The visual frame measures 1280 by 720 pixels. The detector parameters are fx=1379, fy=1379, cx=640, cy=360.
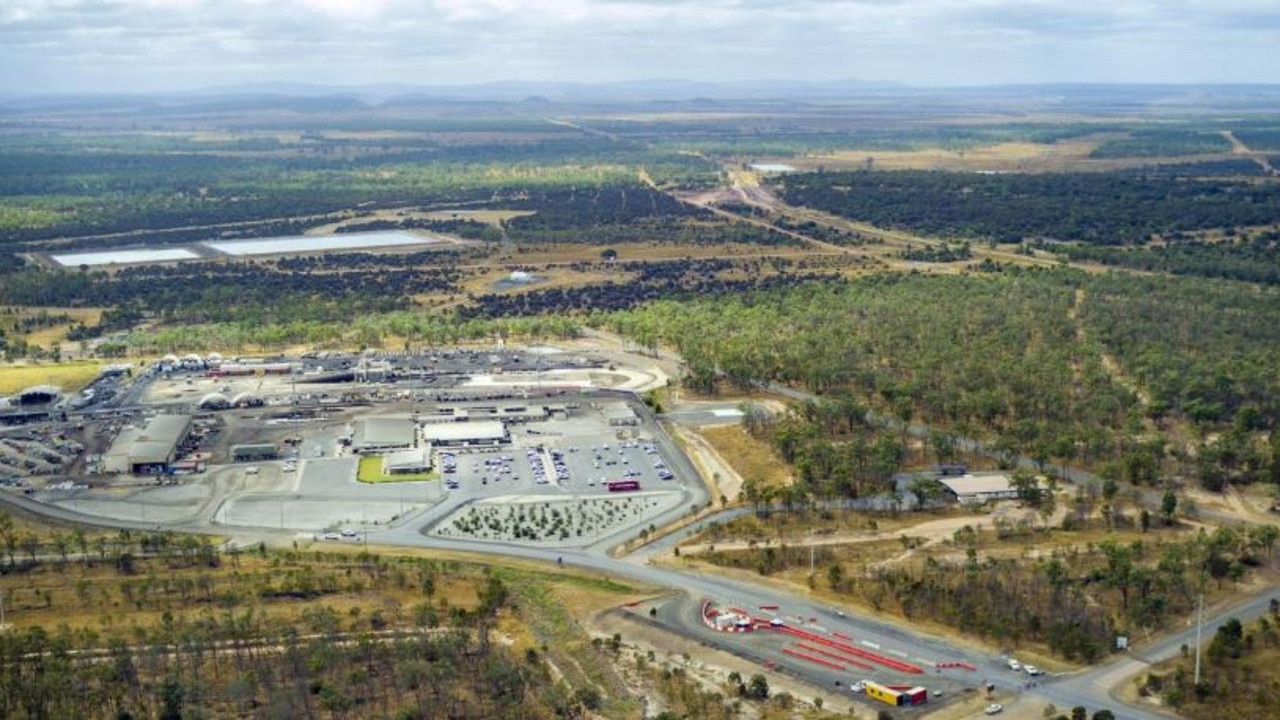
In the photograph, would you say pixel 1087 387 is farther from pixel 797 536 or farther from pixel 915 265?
pixel 915 265

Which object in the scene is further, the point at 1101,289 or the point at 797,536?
the point at 1101,289

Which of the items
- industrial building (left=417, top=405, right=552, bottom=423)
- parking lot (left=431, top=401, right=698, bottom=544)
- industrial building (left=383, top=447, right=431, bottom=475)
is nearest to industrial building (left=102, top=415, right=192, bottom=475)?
industrial building (left=383, top=447, right=431, bottom=475)

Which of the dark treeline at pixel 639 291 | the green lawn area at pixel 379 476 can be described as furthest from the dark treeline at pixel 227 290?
the green lawn area at pixel 379 476

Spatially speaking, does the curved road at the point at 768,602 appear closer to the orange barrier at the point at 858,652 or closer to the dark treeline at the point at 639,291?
the orange barrier at the point at 858,652

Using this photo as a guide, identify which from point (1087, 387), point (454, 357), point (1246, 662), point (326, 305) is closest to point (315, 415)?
point (454, 357)

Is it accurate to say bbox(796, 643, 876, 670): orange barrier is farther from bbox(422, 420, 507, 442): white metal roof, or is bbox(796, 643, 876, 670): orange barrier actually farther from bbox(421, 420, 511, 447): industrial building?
bbox(422, 420, 507, 442): white metal roof
